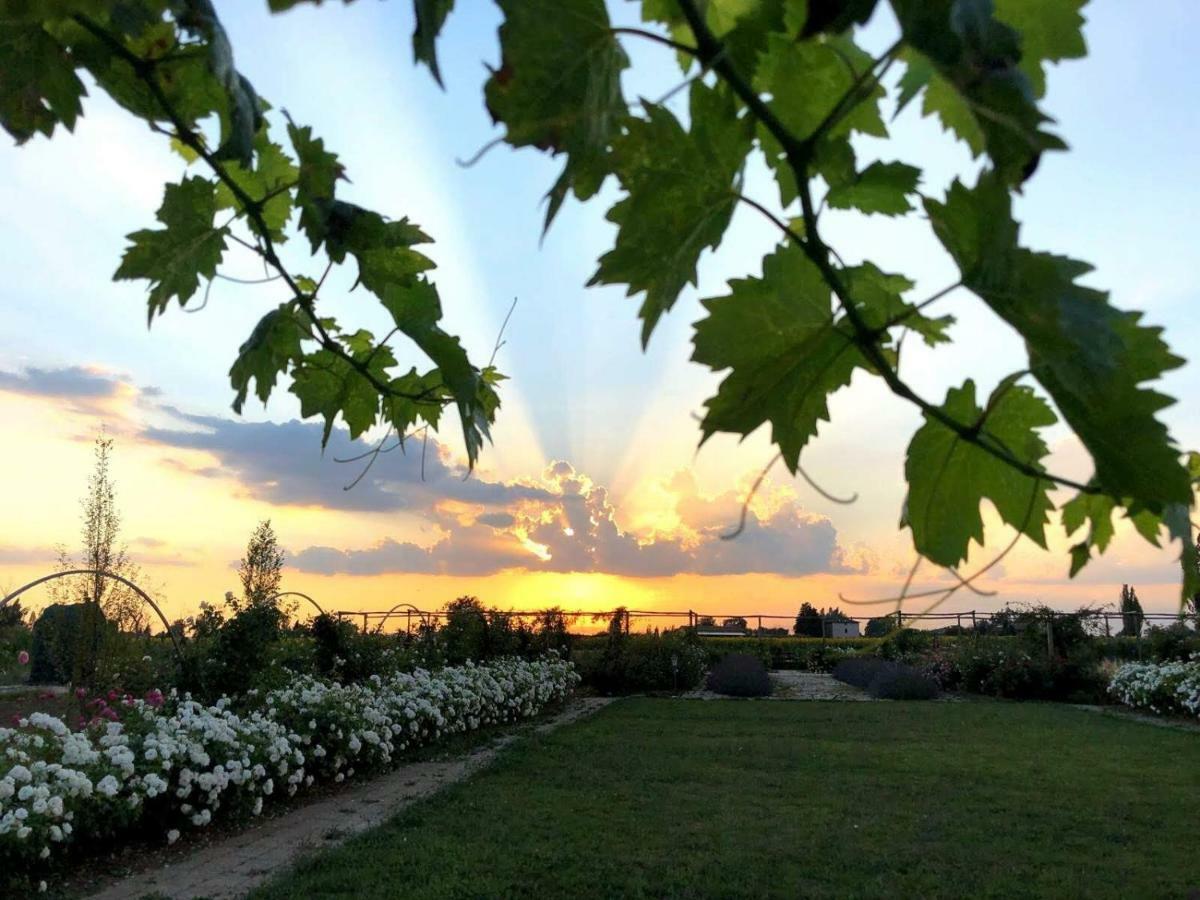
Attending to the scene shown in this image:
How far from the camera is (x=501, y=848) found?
5.25m

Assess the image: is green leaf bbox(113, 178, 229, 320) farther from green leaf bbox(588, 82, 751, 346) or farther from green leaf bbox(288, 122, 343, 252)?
green leaf bbox(588, 82, 751, 346)

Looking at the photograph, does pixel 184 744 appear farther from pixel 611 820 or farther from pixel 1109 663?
pixel 1109 663

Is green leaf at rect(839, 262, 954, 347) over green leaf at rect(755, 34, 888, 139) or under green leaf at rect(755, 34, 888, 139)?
under

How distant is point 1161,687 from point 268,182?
14.1m

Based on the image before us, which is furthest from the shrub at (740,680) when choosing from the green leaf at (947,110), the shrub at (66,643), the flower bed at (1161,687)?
the green leaf at (947,110)

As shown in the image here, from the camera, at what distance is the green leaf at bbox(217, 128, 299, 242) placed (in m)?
1.15

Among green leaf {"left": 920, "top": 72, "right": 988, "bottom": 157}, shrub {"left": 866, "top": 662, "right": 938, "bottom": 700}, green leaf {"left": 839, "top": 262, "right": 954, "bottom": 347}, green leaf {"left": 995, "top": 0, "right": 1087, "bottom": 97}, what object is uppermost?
green leaf {"left": 995, "top": 0, "right": 1087, "bottom": 97}

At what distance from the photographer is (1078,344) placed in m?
0.41

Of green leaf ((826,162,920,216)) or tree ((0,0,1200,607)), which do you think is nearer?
tree ((0,0,1200,607))

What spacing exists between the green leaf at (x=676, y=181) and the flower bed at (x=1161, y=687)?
13.2 m

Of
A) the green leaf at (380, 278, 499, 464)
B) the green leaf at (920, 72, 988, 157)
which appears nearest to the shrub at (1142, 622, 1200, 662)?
the green leaf at (380, 278, 499, 464)

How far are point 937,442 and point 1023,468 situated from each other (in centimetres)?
12

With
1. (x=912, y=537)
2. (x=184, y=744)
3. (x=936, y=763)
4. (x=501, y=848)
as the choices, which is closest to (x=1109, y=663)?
(x=936, y=763)

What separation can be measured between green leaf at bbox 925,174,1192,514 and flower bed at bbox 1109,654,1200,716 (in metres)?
13.2
